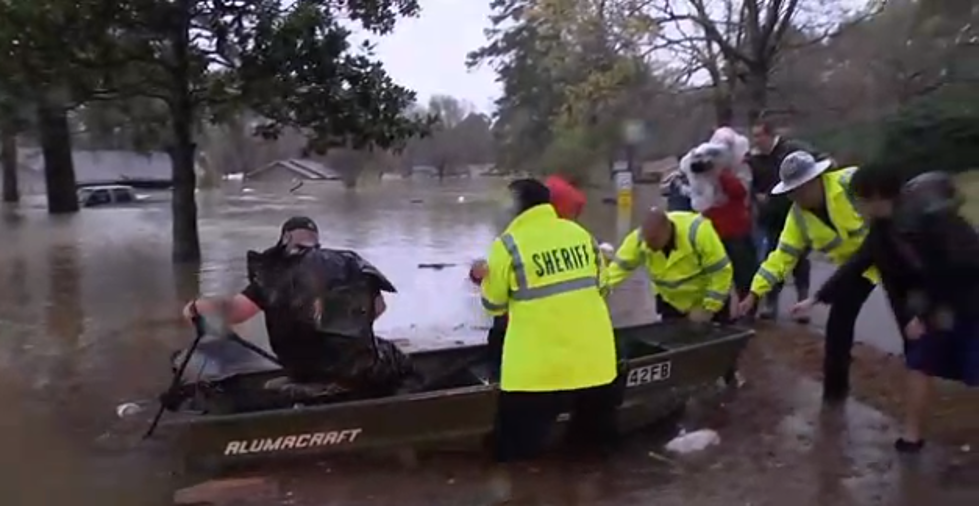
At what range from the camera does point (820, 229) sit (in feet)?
26.3

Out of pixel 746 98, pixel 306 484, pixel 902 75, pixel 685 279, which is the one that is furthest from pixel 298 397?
pixel 746 98

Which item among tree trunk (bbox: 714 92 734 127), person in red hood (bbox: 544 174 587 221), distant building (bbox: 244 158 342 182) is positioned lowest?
distant building (bbox: 244 158 342 182)

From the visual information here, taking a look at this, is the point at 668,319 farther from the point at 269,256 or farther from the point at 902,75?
the point at 902,75

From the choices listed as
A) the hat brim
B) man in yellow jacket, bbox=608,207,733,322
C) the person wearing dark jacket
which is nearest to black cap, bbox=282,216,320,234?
man in yellow jacket, bbox=608,207,733,322

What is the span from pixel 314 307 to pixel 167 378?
3.52m

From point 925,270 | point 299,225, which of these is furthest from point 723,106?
point 925,270

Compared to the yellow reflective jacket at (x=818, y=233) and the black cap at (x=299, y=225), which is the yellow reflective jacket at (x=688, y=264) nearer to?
the yellow reflective jacket at (x=818, y=233)

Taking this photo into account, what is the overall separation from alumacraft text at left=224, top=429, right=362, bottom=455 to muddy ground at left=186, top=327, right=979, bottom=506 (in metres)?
0.23

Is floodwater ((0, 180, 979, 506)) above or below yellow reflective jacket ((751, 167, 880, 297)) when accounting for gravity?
below

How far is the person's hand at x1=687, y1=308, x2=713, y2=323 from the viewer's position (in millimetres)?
8386

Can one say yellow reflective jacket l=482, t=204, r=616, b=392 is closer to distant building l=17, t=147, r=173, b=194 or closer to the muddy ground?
the muddy ground

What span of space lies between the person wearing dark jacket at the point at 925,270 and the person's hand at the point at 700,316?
1721 mm

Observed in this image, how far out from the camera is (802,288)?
11570 mm

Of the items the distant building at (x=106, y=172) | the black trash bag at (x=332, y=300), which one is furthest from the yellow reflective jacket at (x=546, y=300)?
the distant building at (x=106, y=172)
